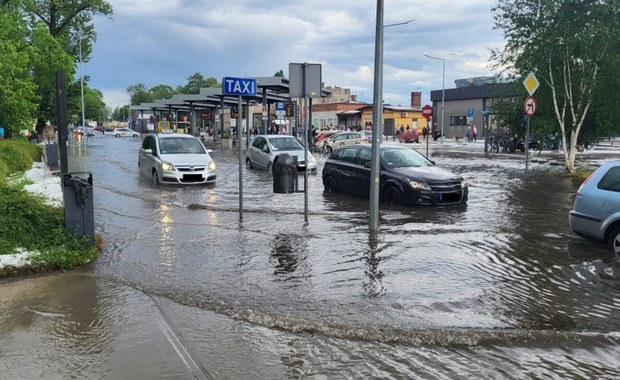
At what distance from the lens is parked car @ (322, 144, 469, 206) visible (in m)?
12.4

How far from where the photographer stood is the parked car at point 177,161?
16.6 m

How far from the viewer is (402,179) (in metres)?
12.5

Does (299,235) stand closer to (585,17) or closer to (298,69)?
(298,69)

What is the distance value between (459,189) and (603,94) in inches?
411

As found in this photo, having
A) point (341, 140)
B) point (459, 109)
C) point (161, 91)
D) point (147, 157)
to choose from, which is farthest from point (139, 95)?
point (147, 157)

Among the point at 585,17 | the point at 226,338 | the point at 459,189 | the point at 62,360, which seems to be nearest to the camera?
the point at 62,360

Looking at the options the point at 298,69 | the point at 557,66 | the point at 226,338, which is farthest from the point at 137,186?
the point at 557,66

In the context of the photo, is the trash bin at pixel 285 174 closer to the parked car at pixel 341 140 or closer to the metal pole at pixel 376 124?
the metal pole at pixel 376 124

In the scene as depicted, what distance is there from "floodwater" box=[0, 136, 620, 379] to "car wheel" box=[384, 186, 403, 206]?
1.87 m

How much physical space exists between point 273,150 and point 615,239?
589 inches

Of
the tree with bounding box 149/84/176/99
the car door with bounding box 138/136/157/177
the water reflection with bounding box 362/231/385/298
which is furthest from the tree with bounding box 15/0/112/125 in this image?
the tree with bounding box 149/84/176/99

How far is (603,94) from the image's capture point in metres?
19.7

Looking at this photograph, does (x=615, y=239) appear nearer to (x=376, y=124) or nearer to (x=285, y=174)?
(x=376, y=124)

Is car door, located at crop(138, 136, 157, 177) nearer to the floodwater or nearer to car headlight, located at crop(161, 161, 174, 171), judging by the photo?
car headlight, located at crop(161, 161, 174, 171)
